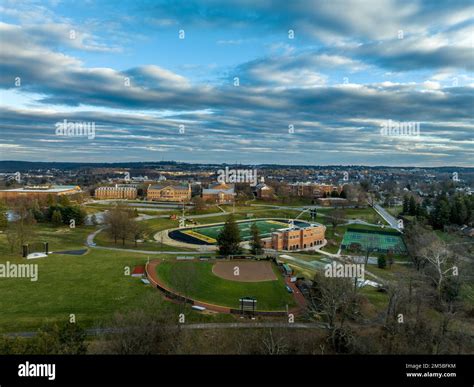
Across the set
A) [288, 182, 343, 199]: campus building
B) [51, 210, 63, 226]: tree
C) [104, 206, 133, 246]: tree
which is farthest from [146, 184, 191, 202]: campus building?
[104, 206, 133, 246]: tree

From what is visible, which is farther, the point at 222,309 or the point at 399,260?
the point at 399,260

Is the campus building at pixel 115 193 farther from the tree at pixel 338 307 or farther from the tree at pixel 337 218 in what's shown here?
the tree at pixel 338 307

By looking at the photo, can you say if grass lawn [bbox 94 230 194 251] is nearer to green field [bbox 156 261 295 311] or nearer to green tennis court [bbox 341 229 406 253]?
green field [bbox 156 261 295 311]

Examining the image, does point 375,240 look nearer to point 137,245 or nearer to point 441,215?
point 441,215

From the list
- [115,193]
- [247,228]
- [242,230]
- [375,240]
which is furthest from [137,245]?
[115,193]

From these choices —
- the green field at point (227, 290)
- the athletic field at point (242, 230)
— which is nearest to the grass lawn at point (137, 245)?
the athletic field at point (242, 230)
